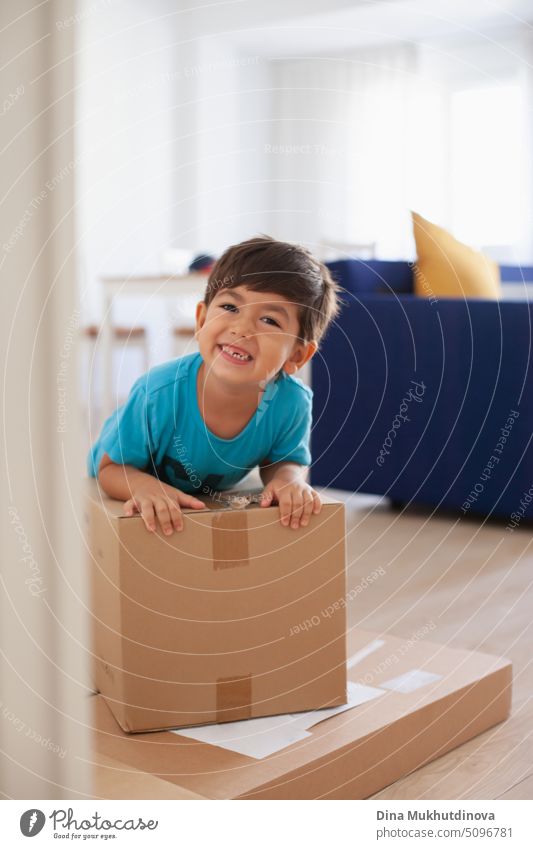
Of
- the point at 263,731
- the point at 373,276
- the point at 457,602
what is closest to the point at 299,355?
the point at 263,731

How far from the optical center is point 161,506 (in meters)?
0.98

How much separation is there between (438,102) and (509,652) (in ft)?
13.8

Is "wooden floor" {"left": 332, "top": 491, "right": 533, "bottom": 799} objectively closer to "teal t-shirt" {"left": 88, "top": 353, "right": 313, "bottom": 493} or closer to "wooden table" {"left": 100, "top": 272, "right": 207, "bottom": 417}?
"teal t-shirt" {"left": 88, "top": 353, "right": 313, "bottom": 493}

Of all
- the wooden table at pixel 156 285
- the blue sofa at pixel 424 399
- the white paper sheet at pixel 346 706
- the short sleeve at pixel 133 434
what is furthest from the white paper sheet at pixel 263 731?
the wooden table at pixel 156 285

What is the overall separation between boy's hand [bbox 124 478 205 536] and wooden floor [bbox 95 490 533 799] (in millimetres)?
228

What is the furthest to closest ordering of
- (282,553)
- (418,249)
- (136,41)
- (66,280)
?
(136,41) → (418,249) → (282,553) → (66,280)

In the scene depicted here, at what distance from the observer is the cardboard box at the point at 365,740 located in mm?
896

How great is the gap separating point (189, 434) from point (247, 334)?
0.50ft

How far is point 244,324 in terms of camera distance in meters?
1.13

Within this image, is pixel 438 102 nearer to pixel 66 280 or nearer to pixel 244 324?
pixel 244 324

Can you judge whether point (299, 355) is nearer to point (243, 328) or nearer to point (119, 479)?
point (243, 328)

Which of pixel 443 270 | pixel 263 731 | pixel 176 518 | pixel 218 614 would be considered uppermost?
pixel 443 270

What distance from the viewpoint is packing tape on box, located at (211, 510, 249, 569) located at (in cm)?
99

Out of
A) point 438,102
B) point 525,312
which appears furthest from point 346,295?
point 438,102
